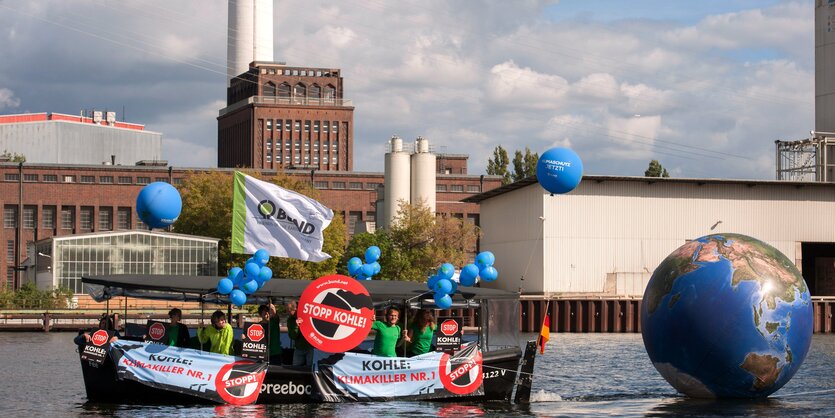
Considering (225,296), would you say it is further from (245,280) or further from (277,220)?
(277,220)

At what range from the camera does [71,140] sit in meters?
165

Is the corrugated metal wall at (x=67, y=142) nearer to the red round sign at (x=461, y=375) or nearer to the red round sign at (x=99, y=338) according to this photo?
the red round sign at (x=99, y=338)

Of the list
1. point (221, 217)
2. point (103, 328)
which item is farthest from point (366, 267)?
point (221, 217)

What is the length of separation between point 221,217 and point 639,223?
120 feet

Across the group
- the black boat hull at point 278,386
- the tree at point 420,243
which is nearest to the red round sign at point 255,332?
the black boat hull at point 278,386

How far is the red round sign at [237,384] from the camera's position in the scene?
84.7 ft

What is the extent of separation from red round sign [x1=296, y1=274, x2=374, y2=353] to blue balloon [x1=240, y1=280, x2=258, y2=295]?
3.59 feet

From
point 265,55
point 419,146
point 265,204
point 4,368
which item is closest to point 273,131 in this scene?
point 265,55

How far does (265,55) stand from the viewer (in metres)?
180

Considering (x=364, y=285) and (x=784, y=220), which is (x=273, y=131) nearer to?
(x=784, y=220)

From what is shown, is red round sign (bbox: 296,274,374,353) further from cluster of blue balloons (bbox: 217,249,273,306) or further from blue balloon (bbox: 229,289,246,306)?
blue balloon (bbox: 229,289,246,306)

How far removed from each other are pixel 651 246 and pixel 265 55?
362 ft

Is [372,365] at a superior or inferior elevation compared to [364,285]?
inferior

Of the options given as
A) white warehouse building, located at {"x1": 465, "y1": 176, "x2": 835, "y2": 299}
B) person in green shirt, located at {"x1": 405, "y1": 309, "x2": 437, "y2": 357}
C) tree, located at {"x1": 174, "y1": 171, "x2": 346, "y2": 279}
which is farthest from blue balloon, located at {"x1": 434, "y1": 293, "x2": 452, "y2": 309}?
tree, located at {"x1": 174, "y1": 171, "x2": 346, "y2": 279}
